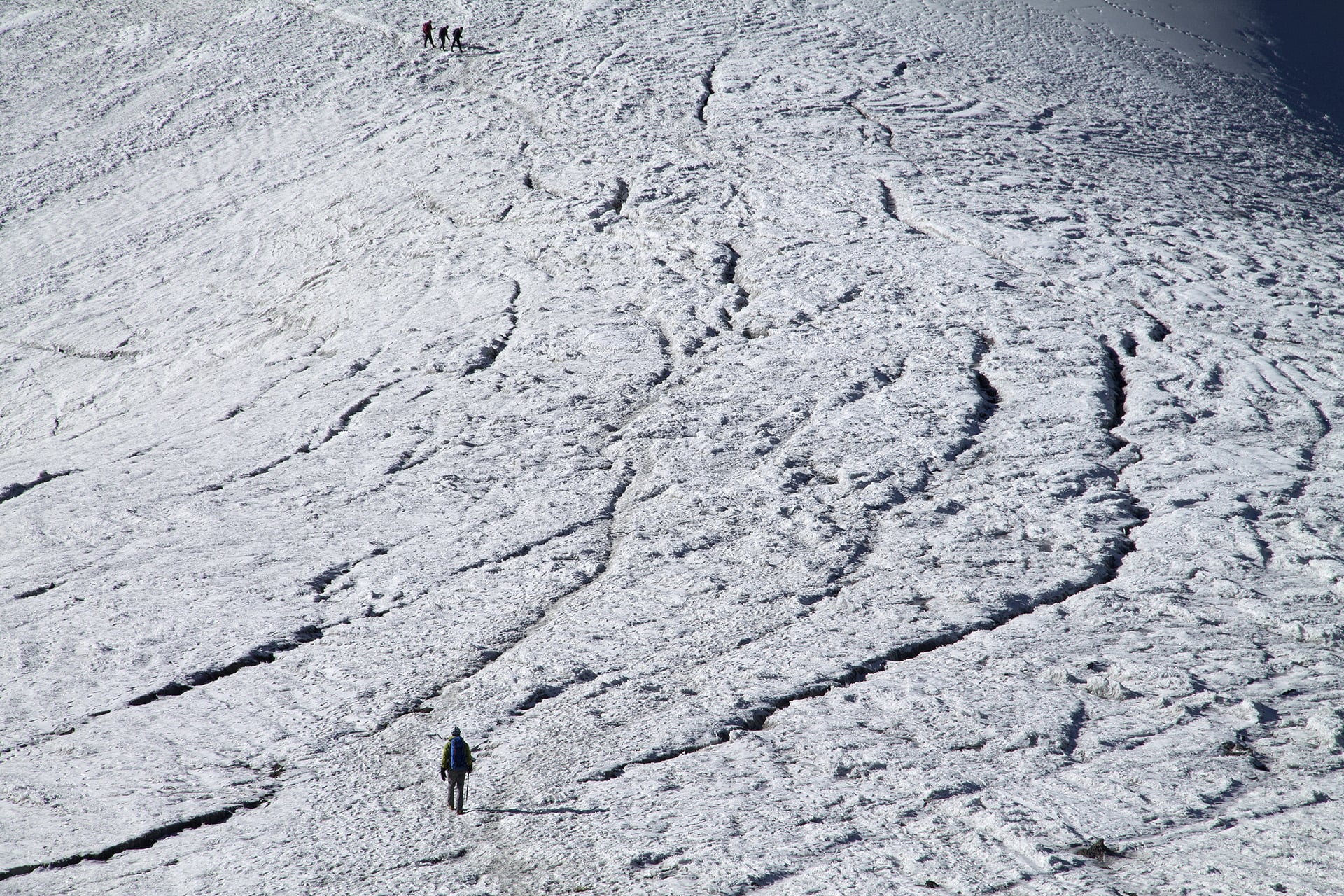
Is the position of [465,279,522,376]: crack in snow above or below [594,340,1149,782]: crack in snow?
above

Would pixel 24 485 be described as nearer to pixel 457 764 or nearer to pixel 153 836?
pixel 153 836

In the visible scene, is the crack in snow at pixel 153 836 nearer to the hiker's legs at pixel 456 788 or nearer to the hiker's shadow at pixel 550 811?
the hiker's legs at pixel 456 788

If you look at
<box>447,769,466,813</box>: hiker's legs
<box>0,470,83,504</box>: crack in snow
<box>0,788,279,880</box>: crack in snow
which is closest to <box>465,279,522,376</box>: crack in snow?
<box>0,470,83,504</box>: crack in snow

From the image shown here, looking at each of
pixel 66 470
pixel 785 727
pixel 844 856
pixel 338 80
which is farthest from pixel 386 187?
pixel 844 856

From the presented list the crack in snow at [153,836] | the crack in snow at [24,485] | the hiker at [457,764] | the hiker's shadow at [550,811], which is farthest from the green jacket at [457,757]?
the crack in snow at [24,485]

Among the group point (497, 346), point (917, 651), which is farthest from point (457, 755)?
point (497, 346)

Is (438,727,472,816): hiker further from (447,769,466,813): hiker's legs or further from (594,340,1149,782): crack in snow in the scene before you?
(594,340,1149,782): crack in snow
